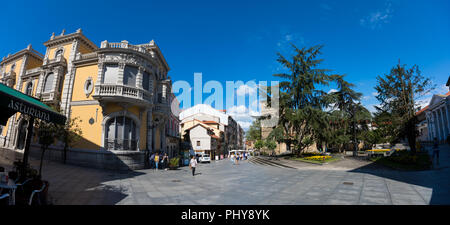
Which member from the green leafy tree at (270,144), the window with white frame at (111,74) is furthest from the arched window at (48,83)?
the green leafy tree at (270,144)

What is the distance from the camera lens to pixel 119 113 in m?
17.4

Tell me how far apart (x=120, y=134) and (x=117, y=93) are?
12.3 ft

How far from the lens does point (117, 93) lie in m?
17.0

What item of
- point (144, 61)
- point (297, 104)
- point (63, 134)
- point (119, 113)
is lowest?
point (63, 134)

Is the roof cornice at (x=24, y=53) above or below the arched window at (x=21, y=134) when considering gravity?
above

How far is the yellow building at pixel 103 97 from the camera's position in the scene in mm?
17016

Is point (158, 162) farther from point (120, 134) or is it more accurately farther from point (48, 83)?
point (48, 83)

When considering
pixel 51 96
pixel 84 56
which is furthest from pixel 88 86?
pixel 51 96

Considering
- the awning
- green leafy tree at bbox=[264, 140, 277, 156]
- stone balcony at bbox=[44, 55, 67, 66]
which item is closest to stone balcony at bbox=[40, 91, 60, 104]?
stone balcony at bbox=[44, 55, 67, 66]

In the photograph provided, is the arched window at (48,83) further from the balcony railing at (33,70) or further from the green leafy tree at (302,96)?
the green leafy tree at (302,96)

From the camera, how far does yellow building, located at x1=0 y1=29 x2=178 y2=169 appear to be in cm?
1702
